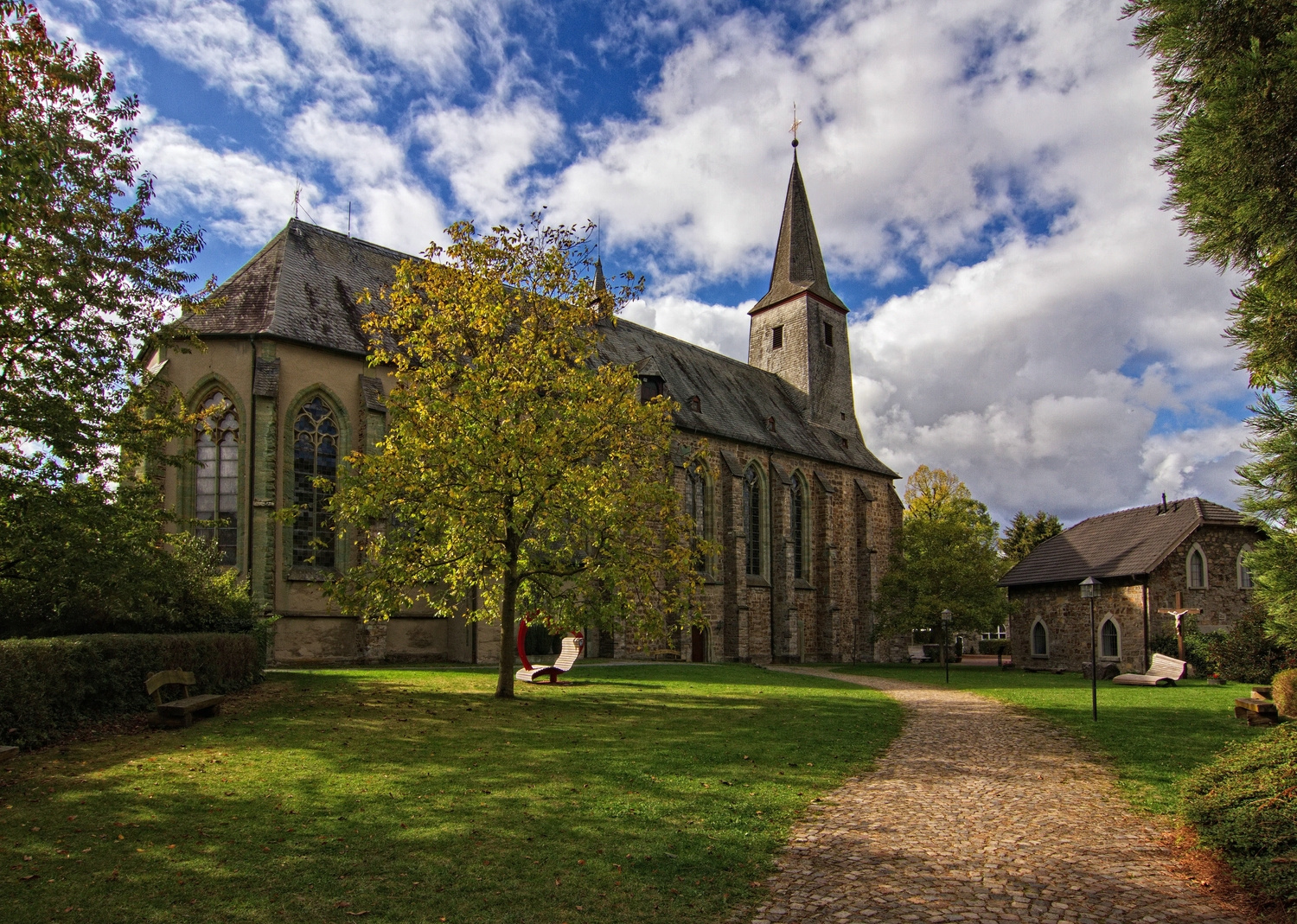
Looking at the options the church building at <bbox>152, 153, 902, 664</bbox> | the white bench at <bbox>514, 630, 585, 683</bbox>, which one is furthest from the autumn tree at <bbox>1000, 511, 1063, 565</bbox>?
the white bench at <bbox>514, 630, 585, 683</bbox>

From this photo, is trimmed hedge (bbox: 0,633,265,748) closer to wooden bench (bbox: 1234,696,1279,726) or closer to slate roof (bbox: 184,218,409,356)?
slate roof (bbox: 184,218,409,356)

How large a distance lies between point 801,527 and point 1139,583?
45.3ft

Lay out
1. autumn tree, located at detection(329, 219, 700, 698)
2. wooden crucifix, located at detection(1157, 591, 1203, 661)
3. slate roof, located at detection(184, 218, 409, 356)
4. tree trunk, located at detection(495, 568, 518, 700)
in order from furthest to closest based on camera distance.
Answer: wooden crucifix, located at detection(1157, 591, 1203, 661) → slate roof, located at detection(184, 218, 409, 356) → tree trunk, located at detection(495, 568, 518, 700) → autumn tree, located at detection(329, 219, 700, 698)

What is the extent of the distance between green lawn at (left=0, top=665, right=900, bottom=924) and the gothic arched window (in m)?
23.6

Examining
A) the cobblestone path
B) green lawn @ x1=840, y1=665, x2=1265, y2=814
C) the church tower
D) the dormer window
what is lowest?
green lawn @ x1=840, y1=665, x2=1265, y2=814

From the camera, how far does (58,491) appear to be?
11734 millimetres

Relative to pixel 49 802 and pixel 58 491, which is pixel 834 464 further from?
pixel 49 802

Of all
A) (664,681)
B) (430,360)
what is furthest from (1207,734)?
(430,360)

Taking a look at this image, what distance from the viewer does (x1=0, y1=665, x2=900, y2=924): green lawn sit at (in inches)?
203

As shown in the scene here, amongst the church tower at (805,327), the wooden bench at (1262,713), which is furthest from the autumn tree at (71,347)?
the church tower at (805,327)

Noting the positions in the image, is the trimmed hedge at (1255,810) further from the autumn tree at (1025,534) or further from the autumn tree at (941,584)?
the autumn tree at (1025,534)

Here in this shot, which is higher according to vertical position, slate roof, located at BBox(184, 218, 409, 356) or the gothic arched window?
slate roof, located at BBox(184, 218, 409, 356)

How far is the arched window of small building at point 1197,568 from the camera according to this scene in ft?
98.3

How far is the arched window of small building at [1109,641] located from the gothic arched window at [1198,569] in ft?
10.3
